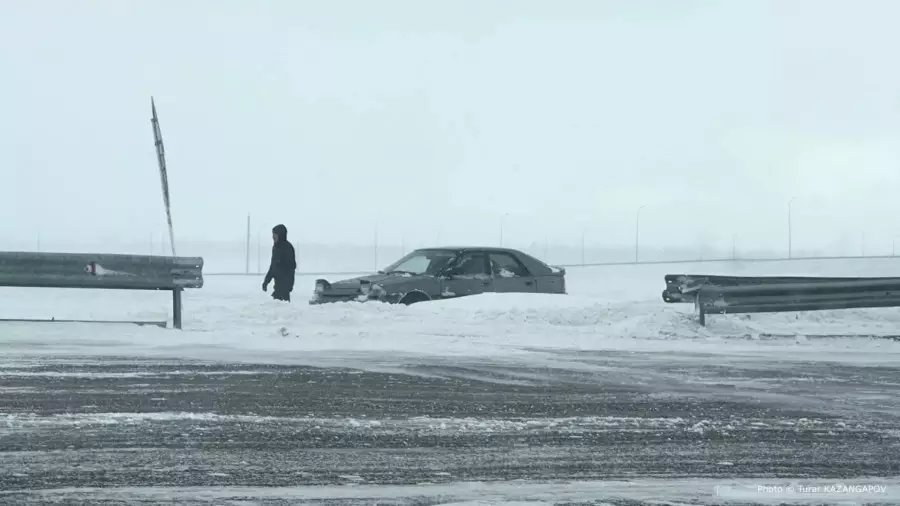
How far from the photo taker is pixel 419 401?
26.9 ft

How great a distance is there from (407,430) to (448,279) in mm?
10574

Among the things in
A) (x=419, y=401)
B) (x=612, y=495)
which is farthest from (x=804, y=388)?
(x=612, y=495)

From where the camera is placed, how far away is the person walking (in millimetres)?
17734

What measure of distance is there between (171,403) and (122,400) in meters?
0.42

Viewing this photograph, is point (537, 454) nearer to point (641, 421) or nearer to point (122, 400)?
point (641, 421)

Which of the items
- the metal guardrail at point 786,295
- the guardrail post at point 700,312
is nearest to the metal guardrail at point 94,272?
the guardrail post at point 700,312

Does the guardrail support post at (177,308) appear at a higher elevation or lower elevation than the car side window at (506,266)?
lower

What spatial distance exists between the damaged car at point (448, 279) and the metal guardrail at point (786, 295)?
2.87 m

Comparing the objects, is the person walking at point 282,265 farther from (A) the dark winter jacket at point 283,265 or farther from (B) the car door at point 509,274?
(B) the car door at point 509,274

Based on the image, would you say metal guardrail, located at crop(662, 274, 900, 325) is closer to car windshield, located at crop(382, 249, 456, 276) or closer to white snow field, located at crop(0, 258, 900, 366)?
white snow field, located at crop(0, 258, 900, 366)

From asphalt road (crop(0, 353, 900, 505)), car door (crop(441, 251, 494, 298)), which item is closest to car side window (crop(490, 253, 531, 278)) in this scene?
car door (crop(441, 251, 494, 298))

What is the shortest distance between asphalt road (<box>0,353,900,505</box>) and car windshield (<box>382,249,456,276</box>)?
7220mm

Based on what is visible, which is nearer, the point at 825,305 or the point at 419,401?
the point at 419,401

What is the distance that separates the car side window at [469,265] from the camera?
58.1 ft
